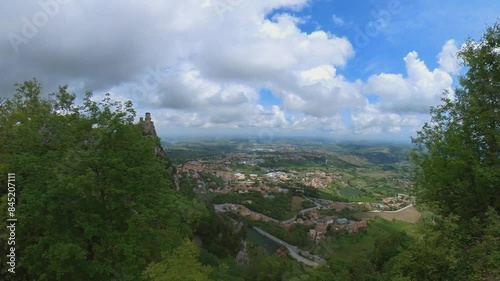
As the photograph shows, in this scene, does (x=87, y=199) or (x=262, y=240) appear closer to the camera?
(x=87, y=199)

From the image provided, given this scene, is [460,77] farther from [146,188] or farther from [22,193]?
[22,193]

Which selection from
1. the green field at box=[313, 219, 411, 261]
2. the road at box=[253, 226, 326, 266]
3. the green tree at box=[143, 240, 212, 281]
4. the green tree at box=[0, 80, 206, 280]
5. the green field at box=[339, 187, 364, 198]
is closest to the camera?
the green tree at box=[143, 240, 212, 281]

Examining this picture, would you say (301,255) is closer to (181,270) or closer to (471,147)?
(471,147)

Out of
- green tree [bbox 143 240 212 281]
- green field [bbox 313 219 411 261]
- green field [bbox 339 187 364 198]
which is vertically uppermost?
green tree [bbox 143 240 212 281]

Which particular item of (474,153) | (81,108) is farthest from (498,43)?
(81,108)

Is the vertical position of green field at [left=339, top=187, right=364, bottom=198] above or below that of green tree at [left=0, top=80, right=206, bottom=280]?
below

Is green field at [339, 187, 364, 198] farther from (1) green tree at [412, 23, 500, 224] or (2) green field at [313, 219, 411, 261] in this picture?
(1) green tree at [412, 23, 500, 224]

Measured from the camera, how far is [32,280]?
12.6 m

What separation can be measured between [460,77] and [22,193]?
2220cm
